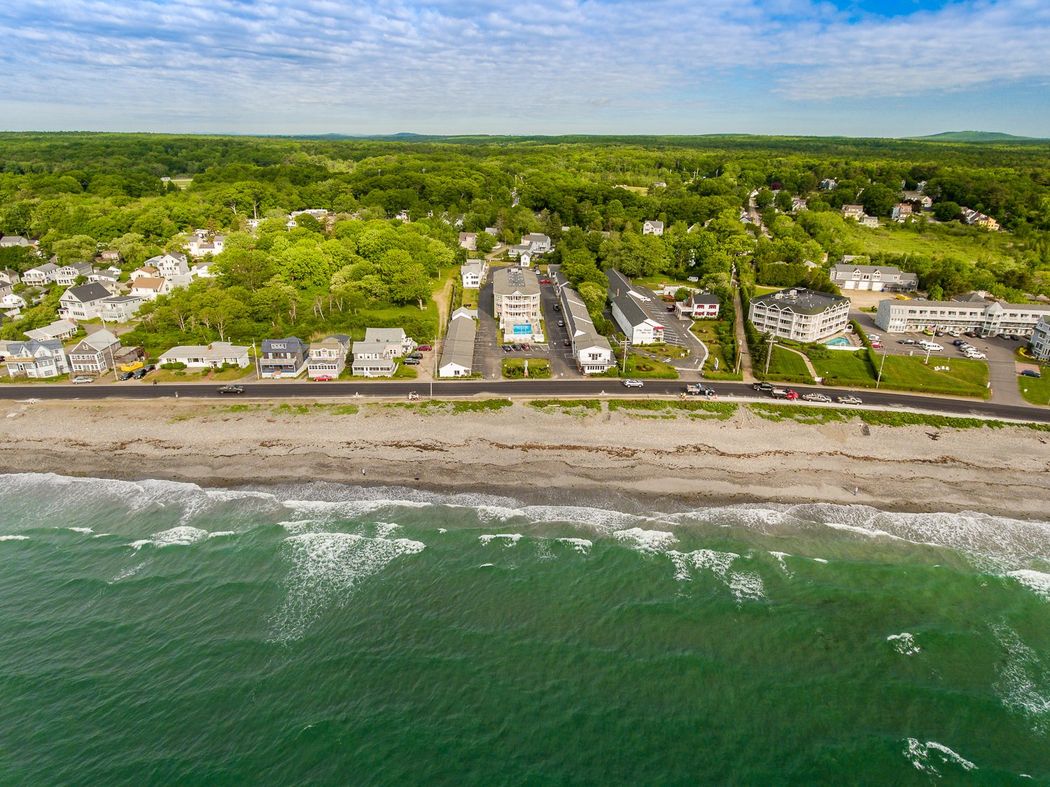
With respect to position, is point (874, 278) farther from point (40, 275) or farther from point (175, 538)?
point (40, 275)

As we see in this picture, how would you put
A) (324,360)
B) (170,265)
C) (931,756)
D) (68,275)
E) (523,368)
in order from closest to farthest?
1. (931,756)
2. (324,360)
3. (523,368)
4. (68,275)
5. (170,265)

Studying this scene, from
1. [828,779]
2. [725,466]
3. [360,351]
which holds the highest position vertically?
[360,351]

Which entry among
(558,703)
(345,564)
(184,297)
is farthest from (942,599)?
(184,297)

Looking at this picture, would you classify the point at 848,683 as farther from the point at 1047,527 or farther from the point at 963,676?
the point at 1047,527

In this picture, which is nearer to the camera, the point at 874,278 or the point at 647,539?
the point at 647,539

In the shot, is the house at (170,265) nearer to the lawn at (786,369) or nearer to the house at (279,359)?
the house at (279,359)

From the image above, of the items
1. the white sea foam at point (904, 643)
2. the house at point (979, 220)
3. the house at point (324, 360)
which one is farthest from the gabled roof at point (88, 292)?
the house at point (979, 220)

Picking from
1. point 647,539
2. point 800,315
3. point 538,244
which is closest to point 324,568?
point 647,539
